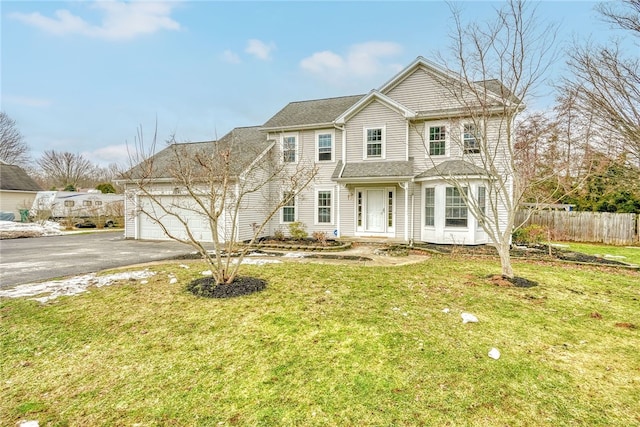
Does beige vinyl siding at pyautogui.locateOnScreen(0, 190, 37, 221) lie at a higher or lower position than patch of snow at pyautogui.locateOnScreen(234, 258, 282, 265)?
higher

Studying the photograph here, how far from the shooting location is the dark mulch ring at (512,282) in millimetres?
6984

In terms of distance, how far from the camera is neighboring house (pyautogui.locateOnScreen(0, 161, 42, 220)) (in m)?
27.9

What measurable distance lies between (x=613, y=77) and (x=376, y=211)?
351 inches

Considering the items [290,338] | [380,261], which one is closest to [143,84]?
[380,261]

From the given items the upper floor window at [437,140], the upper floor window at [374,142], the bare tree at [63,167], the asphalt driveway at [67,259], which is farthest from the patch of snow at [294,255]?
the bare tree at [63,167]

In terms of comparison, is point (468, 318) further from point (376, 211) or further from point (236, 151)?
point (236, 151)

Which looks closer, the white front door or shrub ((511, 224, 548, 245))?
shrub ((511, 224, 548, 245))

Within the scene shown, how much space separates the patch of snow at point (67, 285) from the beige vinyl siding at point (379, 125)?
10.2 metres

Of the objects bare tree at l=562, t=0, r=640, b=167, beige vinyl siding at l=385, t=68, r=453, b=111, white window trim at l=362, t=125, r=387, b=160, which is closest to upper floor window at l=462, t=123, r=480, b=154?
beige vinyl siding at l=385, t=68, r=453, b=111

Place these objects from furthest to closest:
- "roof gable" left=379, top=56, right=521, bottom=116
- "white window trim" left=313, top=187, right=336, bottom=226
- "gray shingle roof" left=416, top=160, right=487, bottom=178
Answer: "white window trim" left=313, top=187, right=336, bottom=226 → "roof gable" left=379, top=56, right=521, bottom=116 → "gray shingle roof" left=416, top=160, right=487, bottom=178

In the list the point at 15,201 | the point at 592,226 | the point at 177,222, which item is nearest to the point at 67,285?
the point at 177,222

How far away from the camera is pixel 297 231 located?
1487 cm

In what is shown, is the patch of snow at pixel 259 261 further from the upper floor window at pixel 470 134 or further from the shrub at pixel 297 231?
the upper floor window at pixel 470 134

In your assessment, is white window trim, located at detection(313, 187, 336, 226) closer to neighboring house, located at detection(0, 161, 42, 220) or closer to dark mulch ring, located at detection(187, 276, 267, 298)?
dark mulch ring, located at detection(187, 276, 267, 298)
